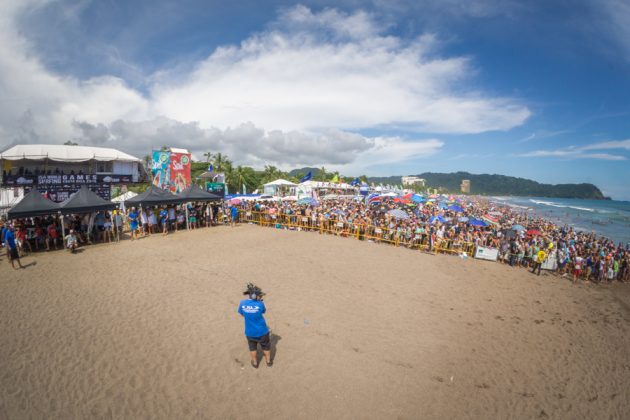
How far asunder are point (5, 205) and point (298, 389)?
23970 mm

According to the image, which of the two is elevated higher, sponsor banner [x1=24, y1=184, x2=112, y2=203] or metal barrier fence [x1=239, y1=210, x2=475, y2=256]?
sponsor banner [x1=24, y1=184, x2=112, y2=203]

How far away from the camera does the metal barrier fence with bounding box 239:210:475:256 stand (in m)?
15.6

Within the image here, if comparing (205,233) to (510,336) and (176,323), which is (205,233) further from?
(510,336)

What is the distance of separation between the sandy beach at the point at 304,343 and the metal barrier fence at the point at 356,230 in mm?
4034

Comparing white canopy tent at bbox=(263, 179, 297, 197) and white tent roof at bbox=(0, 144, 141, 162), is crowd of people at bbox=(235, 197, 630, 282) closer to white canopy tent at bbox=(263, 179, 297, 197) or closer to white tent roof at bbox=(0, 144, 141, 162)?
white canopy tent at bbox=(263, 179, 297, 197)

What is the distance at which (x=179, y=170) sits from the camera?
2431 centimetres

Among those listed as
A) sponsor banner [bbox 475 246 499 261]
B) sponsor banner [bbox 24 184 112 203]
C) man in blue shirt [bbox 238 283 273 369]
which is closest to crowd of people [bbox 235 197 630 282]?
sponsor banner [bbox 475 246 499 261]

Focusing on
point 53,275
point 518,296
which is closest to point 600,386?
point 518,296

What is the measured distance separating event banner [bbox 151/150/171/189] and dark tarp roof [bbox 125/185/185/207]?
7.54m

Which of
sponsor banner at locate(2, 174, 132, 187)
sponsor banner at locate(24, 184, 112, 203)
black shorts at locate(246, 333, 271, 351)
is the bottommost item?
black shorts at locate(246, 333, 271, 351)

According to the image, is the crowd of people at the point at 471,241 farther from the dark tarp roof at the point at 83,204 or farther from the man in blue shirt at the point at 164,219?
the dark tarp roof at the point at 83,204

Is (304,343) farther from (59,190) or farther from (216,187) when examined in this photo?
(59,190)

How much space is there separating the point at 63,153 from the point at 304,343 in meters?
26.5

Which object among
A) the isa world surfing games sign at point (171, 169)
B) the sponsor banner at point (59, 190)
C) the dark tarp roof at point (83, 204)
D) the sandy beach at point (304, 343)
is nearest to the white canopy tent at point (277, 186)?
the isa world surfing games sign at point (171, 169)
